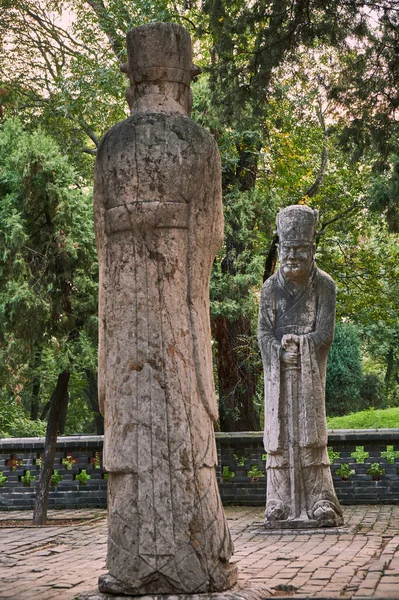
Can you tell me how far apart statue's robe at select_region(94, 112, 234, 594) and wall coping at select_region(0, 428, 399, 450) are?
343 inches

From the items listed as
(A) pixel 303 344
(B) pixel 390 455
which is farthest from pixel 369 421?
(A) pixel 303 344

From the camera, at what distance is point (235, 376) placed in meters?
Answer: 20.1

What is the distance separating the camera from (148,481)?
250 inches

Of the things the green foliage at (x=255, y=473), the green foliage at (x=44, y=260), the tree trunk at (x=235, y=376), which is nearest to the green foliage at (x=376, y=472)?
the green foliage at (x=255, y=473)

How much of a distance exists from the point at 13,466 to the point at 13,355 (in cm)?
265

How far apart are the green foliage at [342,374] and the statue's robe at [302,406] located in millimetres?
21137

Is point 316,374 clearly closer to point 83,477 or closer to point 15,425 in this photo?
point 83,477

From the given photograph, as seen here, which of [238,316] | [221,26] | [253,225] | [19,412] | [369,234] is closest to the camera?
[221,26]

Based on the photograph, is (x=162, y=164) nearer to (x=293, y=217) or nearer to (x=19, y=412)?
(x=293, y=217)

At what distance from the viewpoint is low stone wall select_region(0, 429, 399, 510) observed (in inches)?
595

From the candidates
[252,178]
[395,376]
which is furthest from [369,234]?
[395,376]

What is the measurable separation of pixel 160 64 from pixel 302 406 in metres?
5.99

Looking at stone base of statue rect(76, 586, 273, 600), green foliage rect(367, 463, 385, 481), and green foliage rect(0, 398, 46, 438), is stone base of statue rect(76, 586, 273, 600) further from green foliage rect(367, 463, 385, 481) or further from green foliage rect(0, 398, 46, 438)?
green foliage rect(0, 398, 46, 438)

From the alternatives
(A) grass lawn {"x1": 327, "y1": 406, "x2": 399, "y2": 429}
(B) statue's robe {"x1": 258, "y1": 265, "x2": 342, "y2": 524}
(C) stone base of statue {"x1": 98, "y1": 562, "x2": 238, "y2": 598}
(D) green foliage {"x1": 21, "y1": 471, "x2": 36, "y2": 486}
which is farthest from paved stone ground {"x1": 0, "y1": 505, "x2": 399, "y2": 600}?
(A) grass lawn {"x1": 327, "y1": 406, "x2": 399, "y2": 429}
